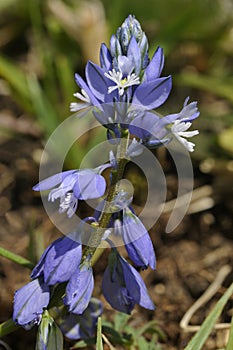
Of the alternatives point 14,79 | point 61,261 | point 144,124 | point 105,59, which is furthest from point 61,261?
point 14,79

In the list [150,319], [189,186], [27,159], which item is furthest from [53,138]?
[150,319]

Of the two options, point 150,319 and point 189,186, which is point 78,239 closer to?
point 150,319

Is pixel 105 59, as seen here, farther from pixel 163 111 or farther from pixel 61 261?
pixel 163 111

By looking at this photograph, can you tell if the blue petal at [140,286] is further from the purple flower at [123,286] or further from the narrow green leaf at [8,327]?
the narrow green leaf at [8,327]

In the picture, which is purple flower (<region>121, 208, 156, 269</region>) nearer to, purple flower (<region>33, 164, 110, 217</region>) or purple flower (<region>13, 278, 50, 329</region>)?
purple flower (<region>33, 164, 110, 217</region>)

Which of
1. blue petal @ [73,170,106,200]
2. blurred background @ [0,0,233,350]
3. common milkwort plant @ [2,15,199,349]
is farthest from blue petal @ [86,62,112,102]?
blurred background @ [0,0,233,350]

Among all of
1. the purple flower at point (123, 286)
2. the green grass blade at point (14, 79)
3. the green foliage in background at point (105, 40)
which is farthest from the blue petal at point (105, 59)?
the green grass blade at point (14, 79)
